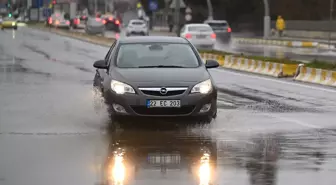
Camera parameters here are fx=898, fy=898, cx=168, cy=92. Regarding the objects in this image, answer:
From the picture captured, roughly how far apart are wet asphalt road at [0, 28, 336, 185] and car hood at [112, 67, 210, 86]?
67 centimetres

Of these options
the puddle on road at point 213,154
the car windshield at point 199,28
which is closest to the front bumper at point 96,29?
the car windshield at point 199,28

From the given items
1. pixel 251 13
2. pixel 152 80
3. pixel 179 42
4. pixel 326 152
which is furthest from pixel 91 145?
pixel 251 13

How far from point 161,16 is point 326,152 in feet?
320

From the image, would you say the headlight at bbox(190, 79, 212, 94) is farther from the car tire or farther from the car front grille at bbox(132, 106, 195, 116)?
the car tire

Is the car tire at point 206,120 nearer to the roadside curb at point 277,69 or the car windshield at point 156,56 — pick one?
the car windshield at point 156,56

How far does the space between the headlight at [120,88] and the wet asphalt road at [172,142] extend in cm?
54

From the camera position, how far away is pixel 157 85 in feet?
41.5

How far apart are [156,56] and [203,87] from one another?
1499 mm

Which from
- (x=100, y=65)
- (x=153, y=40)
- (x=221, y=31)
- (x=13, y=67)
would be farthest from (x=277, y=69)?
(x=221, y=31)

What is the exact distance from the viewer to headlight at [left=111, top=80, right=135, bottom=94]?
1274 centimetres

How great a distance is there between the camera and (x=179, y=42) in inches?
574

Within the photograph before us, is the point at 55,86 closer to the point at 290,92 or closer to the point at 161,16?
the point at 290,92

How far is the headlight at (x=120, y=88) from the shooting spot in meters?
12.7

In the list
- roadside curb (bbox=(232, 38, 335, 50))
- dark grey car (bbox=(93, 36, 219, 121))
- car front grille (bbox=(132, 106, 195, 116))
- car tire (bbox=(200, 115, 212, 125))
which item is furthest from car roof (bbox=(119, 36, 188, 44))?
roadside curb (bbox=(232, 38, 335, 50))
